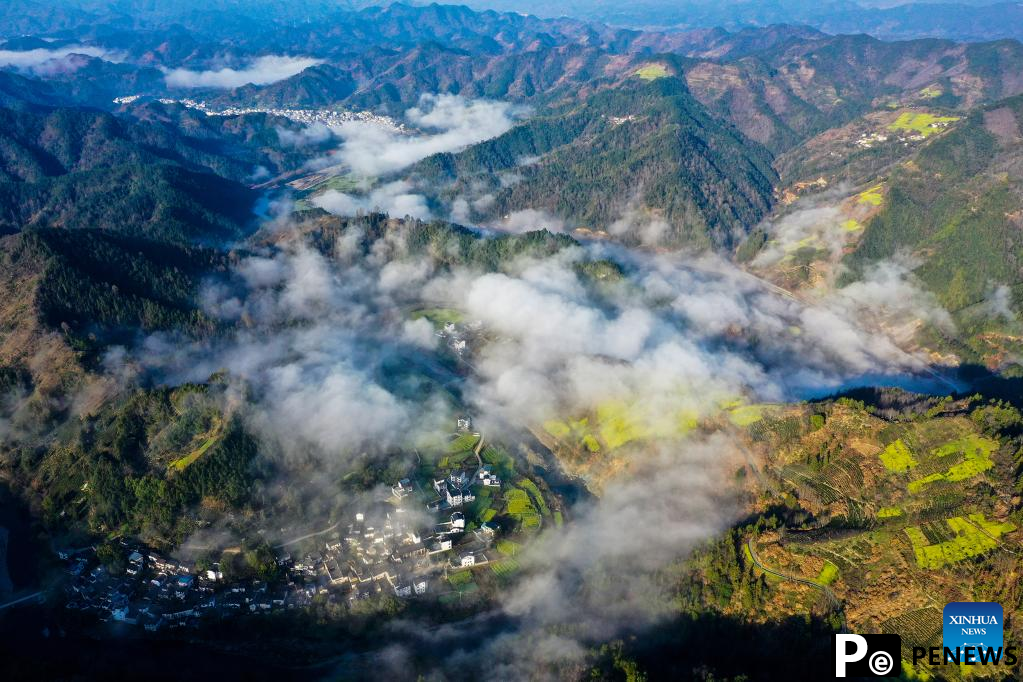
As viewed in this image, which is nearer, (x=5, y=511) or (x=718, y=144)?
(x=5, y=511)

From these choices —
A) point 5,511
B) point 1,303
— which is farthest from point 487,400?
point 1,303

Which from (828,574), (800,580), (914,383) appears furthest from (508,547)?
(914,383)

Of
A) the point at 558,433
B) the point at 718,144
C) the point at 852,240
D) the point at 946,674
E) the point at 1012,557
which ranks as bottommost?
the point at 946,674

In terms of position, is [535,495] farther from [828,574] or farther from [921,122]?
[921,122]

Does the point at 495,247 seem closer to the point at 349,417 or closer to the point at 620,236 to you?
the point at 620,236

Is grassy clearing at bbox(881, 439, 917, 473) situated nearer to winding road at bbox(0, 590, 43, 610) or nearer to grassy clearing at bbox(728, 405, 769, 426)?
grassy clearing at bbox(728, 405, 769, 426)

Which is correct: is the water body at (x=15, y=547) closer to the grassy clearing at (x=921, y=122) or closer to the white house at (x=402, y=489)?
the white house at (x=402, y=489)

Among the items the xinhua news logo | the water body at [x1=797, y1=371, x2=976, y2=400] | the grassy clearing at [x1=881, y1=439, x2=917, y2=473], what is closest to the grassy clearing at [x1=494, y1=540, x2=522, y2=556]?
the xinhua news logo
